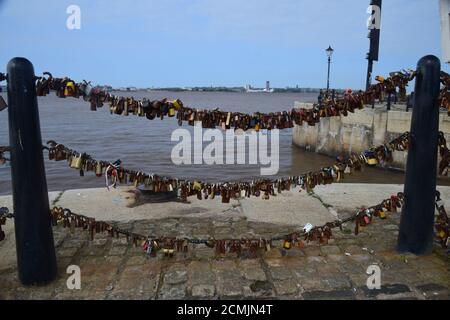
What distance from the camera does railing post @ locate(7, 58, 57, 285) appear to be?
9.55ft

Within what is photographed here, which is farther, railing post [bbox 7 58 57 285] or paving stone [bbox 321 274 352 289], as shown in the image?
paving stone [bbox 321 274 352 289]

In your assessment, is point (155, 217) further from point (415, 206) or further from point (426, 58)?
point (426, 58)

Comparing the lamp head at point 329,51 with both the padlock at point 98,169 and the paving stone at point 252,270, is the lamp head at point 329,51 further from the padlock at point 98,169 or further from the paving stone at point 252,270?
the padlock at point 98,169

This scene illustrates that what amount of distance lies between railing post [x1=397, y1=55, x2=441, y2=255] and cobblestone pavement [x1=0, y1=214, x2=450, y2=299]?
0.22 m

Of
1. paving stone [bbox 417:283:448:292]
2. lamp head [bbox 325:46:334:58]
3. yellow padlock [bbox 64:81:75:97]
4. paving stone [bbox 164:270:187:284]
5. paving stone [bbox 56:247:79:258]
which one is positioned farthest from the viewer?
lamp head [bbox 325:46:334:58]

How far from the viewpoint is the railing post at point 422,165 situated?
3498mm

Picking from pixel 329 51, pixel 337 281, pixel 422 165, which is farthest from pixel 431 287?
pixel 329 51

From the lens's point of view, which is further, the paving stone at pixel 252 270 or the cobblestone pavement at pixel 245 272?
the paving stone at pixel 252 270

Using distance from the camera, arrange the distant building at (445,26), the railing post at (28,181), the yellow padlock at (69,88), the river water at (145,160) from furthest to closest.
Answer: the river water at (145,160), the distant building at (445,26), the yellow padlock at (69,88), the railing post at (28,181)

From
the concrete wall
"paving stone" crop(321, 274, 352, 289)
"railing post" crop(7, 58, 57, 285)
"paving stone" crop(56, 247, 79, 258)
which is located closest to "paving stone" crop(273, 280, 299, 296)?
"paving stone" crop(321, 274, 352, 289)

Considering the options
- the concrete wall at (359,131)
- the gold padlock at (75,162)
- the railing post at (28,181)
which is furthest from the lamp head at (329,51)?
the railing post at (28,181)

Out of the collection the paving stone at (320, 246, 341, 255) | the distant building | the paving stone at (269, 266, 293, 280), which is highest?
the distant building

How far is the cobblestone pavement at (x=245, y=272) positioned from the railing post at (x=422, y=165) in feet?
0.71

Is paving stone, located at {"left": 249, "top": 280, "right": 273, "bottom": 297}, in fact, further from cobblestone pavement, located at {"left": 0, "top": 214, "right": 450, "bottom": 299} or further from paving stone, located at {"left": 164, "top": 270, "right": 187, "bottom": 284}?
paving stone, located at {"left": 164, "top": 270, "right": 187, "bottom": 284}
